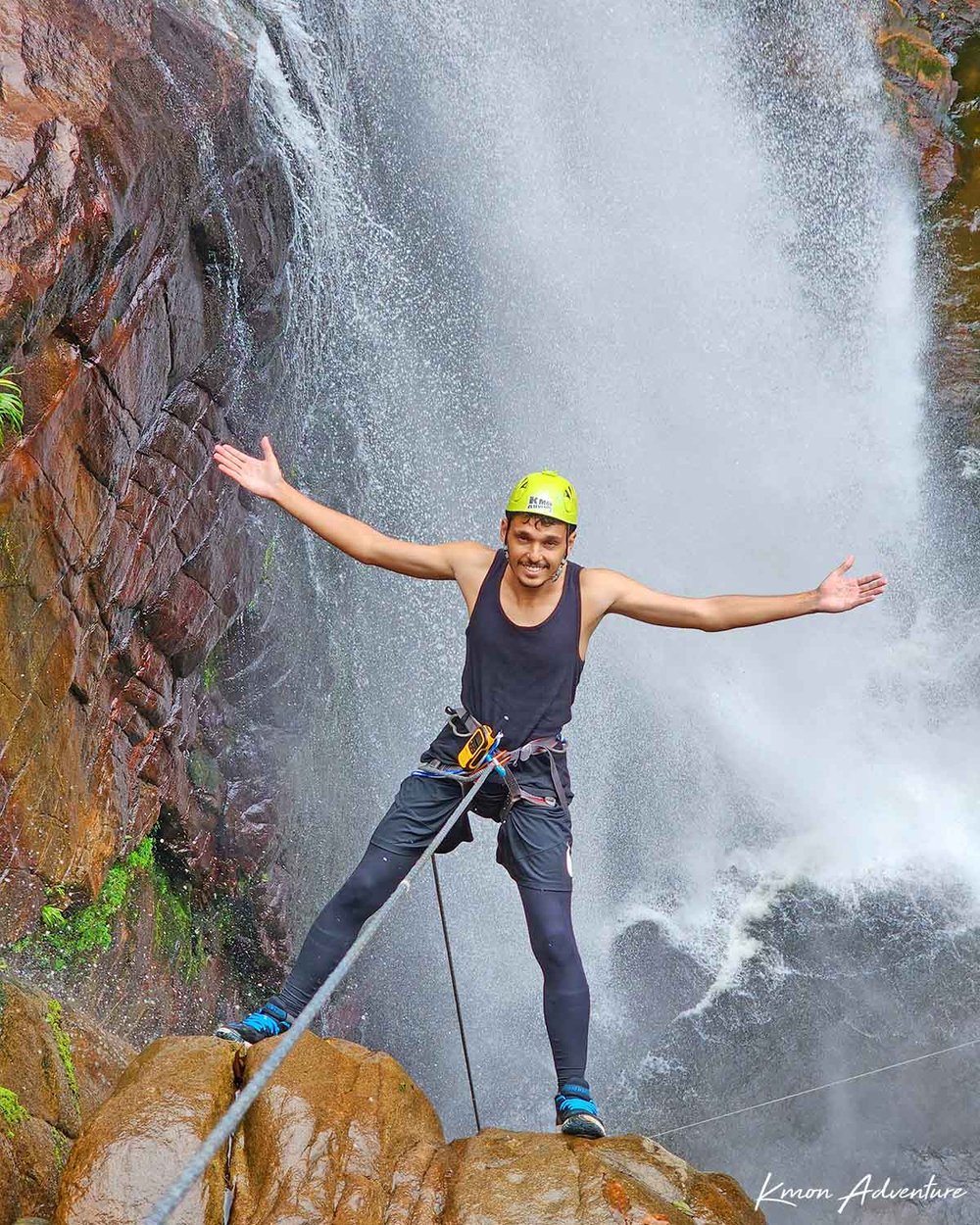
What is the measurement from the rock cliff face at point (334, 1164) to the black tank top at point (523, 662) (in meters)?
1.30

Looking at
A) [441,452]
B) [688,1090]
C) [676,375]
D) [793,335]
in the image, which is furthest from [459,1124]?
[793,335]

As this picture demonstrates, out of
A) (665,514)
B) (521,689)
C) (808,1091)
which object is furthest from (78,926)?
(665,514)

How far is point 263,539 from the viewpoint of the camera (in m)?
8.75

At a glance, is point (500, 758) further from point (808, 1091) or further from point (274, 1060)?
point (808, 1091)

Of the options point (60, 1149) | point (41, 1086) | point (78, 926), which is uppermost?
point (78, 926)

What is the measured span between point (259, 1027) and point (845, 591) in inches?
102

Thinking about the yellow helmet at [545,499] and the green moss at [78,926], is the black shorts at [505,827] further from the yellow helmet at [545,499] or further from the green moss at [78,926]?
the green moss at [78,926]

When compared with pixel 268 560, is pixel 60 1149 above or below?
below

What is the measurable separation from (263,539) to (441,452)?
10.2 feet

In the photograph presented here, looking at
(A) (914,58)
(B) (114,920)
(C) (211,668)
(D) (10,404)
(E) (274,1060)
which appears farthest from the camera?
(A) (914,58)

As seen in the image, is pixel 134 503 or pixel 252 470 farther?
pixel 134 503

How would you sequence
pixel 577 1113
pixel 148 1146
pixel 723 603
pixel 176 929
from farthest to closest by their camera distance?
pixel 176 929 → pixel 723 603 → pixel 577 1113 → pixel 148 1146

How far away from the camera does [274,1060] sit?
2.64 m

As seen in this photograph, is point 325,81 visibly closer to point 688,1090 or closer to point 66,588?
point 66,588
